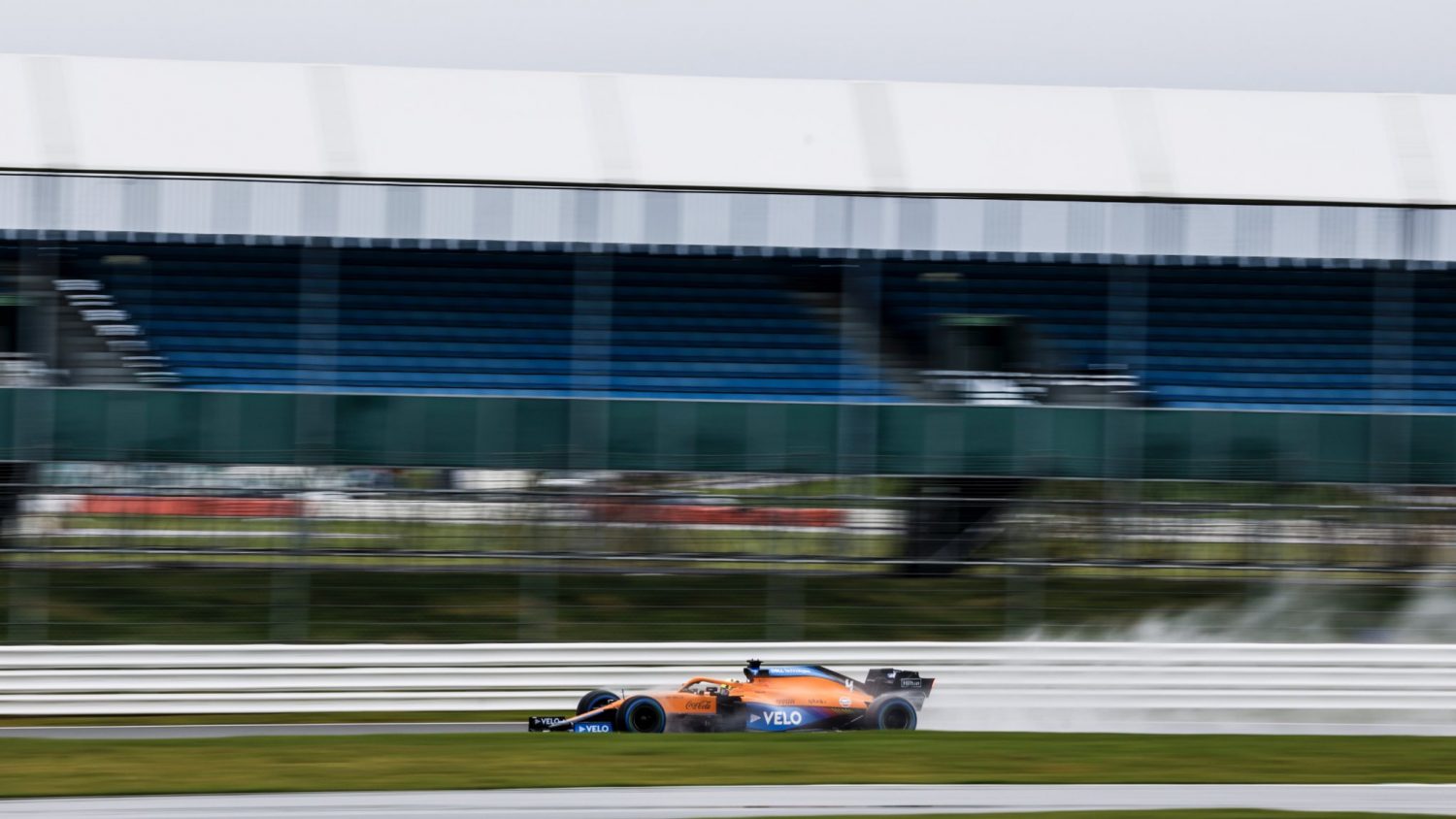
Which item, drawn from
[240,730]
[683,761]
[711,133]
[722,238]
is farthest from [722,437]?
[240,730]


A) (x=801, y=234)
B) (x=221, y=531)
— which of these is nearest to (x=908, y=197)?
(x=801, y=234)

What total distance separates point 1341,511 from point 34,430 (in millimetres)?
11371

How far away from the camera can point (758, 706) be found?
11.1 m

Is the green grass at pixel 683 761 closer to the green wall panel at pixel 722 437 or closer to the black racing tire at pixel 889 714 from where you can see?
the black racing tire at pixel 889 714

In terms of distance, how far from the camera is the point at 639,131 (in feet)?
47.4

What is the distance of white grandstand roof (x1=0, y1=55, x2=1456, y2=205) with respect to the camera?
14.0m

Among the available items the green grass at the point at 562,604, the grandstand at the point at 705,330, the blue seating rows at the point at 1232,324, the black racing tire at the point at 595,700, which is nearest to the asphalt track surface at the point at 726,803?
the black racing tire at the point at 595,700

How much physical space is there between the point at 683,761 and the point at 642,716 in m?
1.23

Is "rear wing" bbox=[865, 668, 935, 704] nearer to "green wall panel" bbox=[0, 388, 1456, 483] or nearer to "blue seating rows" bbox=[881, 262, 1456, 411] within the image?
"green wall panel" bbox=[0, 388, 1456, 483]

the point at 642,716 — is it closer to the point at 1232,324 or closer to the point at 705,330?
the point at 705,330

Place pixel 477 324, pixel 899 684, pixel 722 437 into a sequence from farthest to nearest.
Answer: pixel 477 324
pixel 722 437
pixel 899 684

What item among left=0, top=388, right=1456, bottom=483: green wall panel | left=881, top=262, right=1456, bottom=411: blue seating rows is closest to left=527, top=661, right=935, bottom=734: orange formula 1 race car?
left=0, top=388, right=1456, bottom=483: green wall panel

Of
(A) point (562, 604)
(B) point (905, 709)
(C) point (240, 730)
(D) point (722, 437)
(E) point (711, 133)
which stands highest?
(E) point (711, 133)

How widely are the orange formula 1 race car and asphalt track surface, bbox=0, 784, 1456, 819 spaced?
2.03 meters
